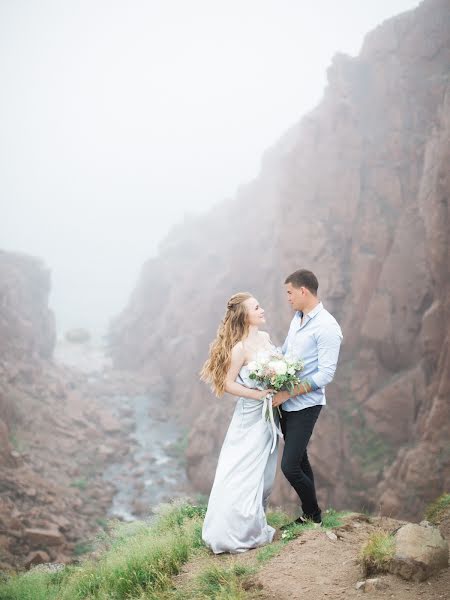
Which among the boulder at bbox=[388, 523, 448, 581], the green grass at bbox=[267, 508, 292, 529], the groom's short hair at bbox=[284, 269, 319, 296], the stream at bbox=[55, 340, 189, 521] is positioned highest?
the groom's short hair at bbox=[284, 269, 319, 296]

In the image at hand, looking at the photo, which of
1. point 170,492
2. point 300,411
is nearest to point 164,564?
point 300,411

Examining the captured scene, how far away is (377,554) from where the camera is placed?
4.07 metres

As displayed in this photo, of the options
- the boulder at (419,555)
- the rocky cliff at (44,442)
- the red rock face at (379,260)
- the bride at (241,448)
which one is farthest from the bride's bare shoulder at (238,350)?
the rocky cliff at (44,442)

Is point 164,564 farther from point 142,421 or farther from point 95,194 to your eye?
point 95,194

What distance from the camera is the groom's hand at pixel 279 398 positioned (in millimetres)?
4953

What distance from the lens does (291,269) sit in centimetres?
2305

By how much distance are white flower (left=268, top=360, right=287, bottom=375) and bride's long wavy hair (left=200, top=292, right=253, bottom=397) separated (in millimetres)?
618

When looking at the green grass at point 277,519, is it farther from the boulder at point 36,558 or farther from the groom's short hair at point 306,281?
the boulder at point 36,558

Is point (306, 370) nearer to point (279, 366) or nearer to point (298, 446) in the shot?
point (279, 366)

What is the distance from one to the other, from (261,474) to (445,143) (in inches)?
534

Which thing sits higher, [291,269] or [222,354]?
[291,269]

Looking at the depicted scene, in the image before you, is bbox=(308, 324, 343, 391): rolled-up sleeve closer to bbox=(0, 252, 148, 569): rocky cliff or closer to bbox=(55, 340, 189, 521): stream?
bbox=(0, 252, 148, 569): rocky cliff

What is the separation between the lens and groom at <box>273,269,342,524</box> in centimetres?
486

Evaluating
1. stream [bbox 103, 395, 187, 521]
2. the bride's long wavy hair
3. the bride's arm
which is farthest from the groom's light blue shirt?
stream [bbox 103, 395, 187, 521]
